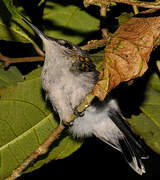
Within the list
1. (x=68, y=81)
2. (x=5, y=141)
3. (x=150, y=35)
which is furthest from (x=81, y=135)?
(x=150, y=35)

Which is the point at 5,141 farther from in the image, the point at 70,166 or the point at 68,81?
the point at 70,166

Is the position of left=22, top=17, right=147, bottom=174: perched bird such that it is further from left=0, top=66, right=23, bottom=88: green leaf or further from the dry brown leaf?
the dry brown leaf

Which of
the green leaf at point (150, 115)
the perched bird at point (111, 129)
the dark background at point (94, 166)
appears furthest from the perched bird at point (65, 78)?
the dark background at point (94, 166)

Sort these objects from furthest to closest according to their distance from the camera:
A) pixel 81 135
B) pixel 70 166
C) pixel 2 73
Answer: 1. pixel 70 166
2. pixel 81 135
3. pixel 2 73

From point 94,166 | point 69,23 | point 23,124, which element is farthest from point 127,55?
point 94,166

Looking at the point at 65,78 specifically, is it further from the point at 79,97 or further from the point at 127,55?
the point at 127,55

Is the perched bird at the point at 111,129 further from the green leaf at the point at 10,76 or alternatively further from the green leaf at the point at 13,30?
the green leaf at the point at 13,30
